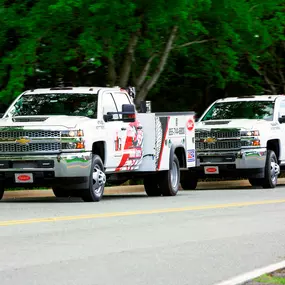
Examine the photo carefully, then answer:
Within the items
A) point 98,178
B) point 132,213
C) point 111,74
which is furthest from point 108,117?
point 111,74

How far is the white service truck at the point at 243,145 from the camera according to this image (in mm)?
23281

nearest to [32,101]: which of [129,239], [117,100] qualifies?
[117,100]

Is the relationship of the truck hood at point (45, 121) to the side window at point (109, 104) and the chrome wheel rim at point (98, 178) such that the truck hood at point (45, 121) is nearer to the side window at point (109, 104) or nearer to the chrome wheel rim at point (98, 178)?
the side window at point (109, 104)

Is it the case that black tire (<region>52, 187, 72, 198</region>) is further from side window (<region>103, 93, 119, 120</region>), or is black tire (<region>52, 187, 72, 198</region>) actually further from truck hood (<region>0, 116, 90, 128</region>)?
truck hood (<region>0, 116, 90, 128</region>)

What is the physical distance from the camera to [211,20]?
2548cm

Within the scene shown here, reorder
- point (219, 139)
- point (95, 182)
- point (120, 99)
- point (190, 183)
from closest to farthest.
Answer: point (95, 182) → point (120, 99) → point (219, 139) → point (190, 183)

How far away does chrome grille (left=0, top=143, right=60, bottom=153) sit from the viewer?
17703 mm

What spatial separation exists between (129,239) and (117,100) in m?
8.03

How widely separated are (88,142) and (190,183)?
7.27m

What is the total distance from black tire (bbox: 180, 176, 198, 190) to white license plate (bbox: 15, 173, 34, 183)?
7538 mm

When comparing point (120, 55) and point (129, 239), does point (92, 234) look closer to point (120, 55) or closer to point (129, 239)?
point (129, 239)

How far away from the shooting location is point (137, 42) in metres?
24.6

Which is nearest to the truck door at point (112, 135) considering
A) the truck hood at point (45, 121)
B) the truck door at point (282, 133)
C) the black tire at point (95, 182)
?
the black tire at point (95, 182)

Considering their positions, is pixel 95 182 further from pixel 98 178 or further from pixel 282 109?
pixel 282 109
